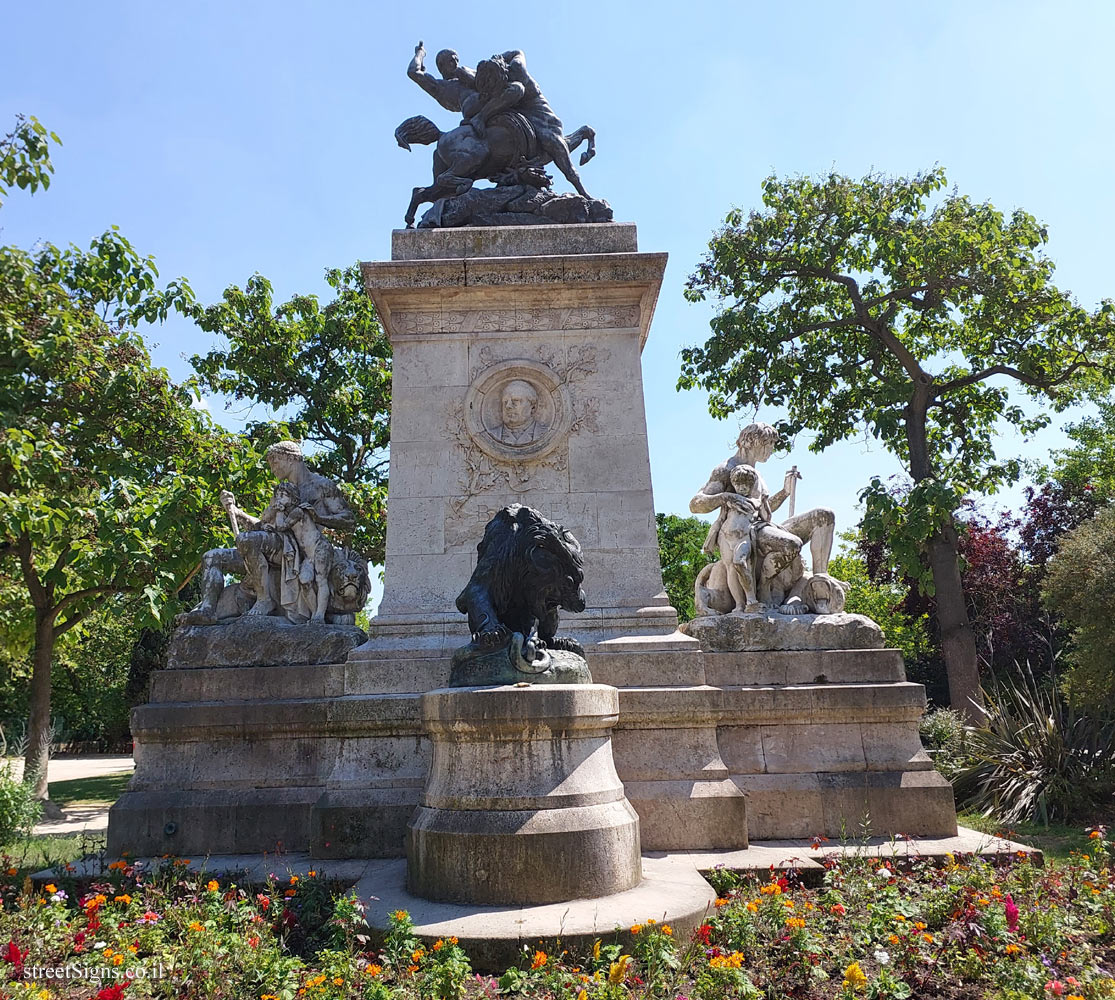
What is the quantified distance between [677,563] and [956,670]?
60.0ft

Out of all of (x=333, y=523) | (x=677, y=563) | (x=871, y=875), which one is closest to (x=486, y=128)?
(x=333, y=523)

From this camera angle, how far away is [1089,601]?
16.9 meters

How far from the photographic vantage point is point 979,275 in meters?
18.4

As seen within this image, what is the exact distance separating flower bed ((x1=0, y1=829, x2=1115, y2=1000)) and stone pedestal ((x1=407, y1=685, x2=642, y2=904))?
55cm

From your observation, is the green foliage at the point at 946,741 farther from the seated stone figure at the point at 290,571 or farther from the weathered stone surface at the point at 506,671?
the seated stone figure at the point at 290,571

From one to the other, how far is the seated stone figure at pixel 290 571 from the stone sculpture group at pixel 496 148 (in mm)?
3350

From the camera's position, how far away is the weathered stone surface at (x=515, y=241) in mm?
8898

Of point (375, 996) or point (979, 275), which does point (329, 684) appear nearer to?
point (375, 996)

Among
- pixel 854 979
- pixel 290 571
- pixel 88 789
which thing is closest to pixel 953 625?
pixel 290 571

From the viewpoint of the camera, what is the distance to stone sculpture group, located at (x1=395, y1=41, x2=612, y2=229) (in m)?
9.42

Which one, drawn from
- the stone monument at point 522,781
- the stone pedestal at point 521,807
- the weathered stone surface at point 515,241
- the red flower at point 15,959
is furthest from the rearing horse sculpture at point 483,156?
the red flower at point 15,959

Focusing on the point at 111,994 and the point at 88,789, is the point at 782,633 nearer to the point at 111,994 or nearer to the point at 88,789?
the point at 111,994

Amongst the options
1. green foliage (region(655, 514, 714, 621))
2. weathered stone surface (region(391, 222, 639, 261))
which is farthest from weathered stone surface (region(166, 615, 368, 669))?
green foliage (region(655, 514, 714, 621))

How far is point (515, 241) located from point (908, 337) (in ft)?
48.1
